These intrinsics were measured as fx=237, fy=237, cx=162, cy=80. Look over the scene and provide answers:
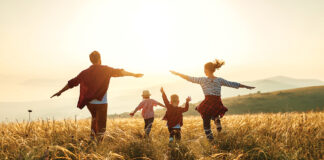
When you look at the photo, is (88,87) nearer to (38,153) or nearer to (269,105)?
(38,153)

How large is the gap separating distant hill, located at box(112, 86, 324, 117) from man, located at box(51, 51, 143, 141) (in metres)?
31.0

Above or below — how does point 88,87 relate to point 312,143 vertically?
above

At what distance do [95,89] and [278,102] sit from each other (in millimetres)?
40827

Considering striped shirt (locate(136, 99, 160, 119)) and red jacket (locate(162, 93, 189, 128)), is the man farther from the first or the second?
striped shirt (locate(136, 99, 160, 119))

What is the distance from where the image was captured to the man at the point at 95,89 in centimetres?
539

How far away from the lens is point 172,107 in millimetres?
6777

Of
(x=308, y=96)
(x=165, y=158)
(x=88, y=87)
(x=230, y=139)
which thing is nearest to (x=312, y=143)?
(x=230, y=139)

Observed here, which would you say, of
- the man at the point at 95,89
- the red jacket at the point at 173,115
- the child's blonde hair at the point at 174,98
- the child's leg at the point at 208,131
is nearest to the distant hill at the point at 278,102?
the child's blonde hair at the point at 174,98

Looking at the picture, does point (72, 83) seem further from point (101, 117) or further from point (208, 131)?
point (208, 131)

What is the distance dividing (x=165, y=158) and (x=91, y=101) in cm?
228

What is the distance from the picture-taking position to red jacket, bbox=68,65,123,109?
17.7ft

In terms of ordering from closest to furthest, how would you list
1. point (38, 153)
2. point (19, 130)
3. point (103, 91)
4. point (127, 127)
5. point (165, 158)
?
1. point (38, 153)
2. point (165, 158)
3. point (103, 91)
4. point (19, 130)
5. point (127, 127)

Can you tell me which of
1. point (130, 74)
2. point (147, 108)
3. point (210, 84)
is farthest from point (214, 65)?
point (147, 108)

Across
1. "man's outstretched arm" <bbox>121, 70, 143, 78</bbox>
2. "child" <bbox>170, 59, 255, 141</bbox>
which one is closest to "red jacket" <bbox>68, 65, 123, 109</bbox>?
"man's outstretched arm" <bbox>121, 70, 143, 78</bbox>
